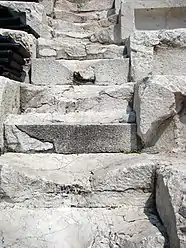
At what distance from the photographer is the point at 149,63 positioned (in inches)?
115

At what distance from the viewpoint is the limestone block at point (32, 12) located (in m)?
3.56

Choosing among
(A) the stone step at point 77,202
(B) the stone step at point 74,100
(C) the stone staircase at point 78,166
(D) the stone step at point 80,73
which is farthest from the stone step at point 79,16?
(A) the stone step at point 77,202

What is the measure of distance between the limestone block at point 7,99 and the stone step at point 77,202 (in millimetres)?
294

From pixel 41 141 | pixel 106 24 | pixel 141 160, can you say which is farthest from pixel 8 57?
pixel 106 24

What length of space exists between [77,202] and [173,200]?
54cm

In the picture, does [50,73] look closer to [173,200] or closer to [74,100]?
[74,100]

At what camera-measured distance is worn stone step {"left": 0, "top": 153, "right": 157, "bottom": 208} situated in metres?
1.78

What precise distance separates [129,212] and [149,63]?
1527 mm

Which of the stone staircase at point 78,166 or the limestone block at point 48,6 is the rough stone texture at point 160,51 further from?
the limestone block at point 48,6

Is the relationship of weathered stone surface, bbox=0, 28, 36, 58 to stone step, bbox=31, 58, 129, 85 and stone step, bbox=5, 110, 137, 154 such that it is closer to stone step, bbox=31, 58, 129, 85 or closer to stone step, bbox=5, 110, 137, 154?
stone step, bbox=31, 58, 129, 85

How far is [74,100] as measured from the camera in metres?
2.48

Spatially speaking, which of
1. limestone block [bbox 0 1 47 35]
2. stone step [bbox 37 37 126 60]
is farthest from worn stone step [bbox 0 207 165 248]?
limestone block [bbox 0 1 47 35]

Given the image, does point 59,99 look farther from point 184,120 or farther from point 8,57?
point 184,120

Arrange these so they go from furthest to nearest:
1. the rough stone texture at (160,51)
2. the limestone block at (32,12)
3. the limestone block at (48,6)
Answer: the limestone block at (48,6) < the limestone block at (32,12) < the rough stone texture at (160,51)
